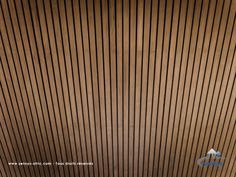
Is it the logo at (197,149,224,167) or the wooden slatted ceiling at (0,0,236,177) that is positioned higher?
the wooden slatted ceiling at (0,0,236,177)

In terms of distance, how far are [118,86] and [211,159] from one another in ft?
10.4

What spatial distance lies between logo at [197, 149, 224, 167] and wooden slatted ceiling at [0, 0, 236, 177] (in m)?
0.13

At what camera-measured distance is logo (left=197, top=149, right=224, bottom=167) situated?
6863mm

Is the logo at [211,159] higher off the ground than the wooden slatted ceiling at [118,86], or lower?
lower

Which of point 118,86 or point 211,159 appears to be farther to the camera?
point 211,159

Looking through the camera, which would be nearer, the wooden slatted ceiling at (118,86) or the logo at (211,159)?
the wooden slatted ceiling at (118,86)

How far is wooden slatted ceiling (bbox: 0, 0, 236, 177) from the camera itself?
4781 millimetres

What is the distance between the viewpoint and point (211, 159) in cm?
697

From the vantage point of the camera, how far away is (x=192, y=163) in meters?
7.11

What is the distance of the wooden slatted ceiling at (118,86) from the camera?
478cm

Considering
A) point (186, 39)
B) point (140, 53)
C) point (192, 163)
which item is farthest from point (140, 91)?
point (192, 163)

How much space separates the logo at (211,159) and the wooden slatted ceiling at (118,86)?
0.13m

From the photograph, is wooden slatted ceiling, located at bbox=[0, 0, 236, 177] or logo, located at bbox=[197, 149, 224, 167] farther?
logo, located at bbox=[197, 149, 224, 167]

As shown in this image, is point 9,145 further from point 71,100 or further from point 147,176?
point 147,176
